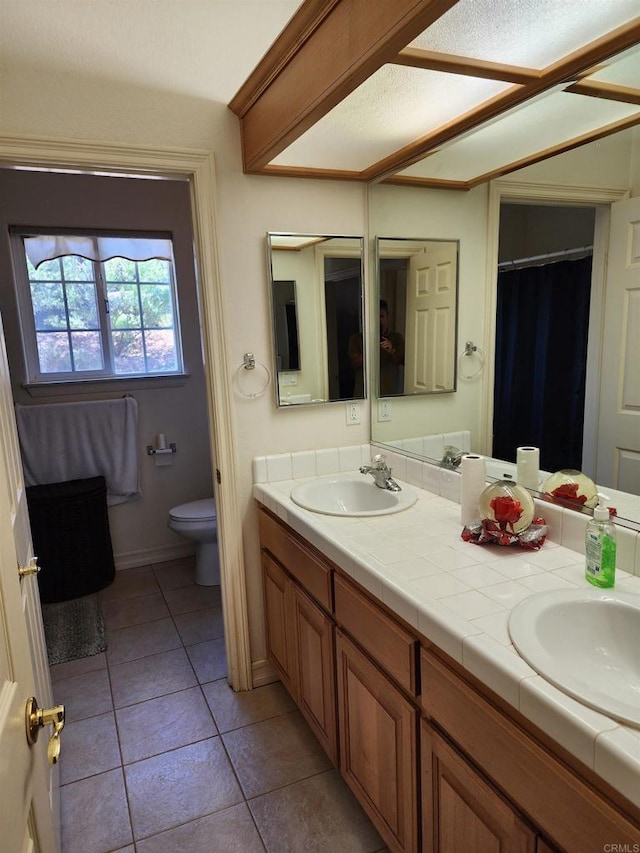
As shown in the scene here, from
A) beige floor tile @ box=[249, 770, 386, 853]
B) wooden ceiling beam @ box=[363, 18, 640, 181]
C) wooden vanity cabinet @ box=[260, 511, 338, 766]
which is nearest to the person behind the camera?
wooden ceiling beam @ box=[363, 18, 640, 181]

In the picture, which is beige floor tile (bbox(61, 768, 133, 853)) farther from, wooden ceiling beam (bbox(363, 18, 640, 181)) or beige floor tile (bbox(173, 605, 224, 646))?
wooden ceiling beam (bbox(363, 18, 640, 181))

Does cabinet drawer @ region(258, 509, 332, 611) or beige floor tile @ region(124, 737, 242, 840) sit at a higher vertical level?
cabinet drawer @ region(258, 509, 332, 611)

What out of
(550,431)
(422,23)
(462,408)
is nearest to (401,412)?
(462,408)

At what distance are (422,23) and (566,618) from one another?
121 centimetres

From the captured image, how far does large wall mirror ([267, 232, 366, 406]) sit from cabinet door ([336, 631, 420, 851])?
3.43 ft

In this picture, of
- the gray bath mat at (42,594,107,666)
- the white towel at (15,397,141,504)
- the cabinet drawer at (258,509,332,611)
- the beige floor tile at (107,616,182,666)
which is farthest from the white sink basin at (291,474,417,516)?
the white towel at (15,397,141,504)

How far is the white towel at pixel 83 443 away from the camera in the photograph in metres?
3.17

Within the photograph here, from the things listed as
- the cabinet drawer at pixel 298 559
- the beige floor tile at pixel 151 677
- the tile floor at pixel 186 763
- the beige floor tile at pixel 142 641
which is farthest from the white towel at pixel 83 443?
the cabinet drawer at pixel 298 559

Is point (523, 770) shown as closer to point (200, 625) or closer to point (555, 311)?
point (555, 311)

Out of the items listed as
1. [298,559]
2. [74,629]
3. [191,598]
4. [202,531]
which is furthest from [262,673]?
[74,629]

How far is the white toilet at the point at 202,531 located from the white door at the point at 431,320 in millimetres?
1542

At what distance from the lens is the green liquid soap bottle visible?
3.77 feet

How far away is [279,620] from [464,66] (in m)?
1.89

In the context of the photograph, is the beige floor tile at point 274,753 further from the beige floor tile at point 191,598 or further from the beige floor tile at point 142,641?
the beige floor tile at point 191,598
